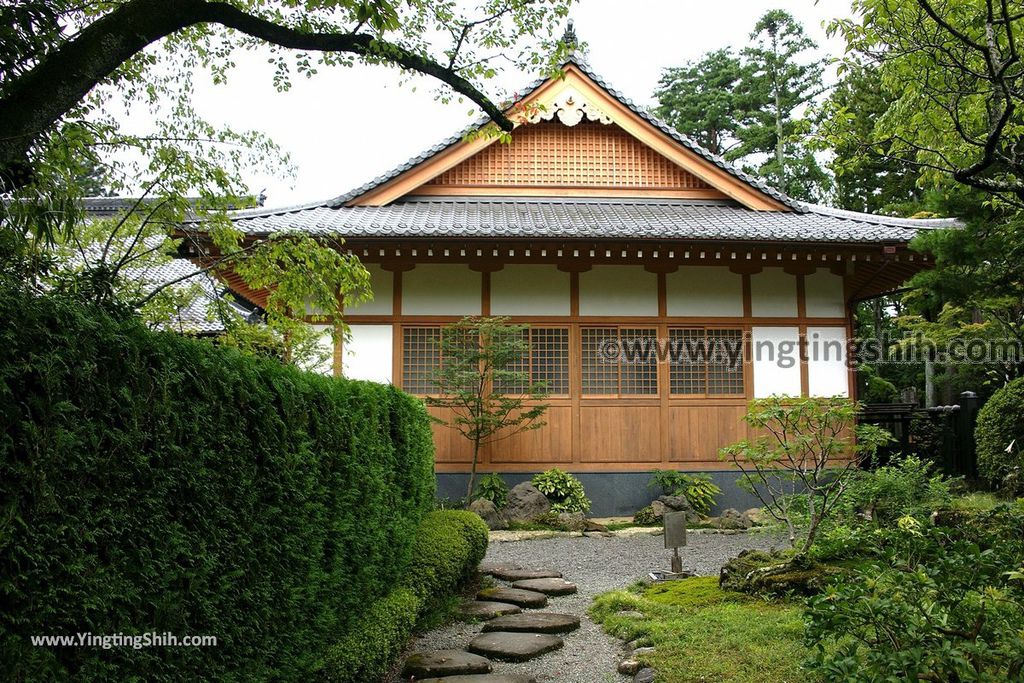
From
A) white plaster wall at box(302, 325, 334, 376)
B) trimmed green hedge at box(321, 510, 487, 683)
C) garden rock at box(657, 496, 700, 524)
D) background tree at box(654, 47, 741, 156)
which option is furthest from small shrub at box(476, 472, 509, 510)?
background tree at box(654, 47, 741, 156)

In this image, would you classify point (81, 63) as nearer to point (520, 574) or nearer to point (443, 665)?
point (443, 665)

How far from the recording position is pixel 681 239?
34.4 feet

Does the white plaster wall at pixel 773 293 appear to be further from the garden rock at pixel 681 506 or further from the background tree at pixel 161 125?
the background tree at pixel 161 125

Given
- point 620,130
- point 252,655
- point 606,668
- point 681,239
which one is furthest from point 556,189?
point 252,655

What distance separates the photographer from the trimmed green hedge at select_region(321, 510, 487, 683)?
4137 millimetres

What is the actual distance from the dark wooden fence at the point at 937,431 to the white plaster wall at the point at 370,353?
7.30 m

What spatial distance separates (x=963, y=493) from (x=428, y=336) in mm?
7589

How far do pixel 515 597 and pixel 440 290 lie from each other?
20.1 ft

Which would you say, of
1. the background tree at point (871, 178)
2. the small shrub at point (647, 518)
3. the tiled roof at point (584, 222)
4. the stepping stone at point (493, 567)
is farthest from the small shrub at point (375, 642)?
the background tree at point (871, 178)

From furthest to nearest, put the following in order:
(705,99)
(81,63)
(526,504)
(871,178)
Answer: (705,99)
(871,178)
(526,504)
(81,63)

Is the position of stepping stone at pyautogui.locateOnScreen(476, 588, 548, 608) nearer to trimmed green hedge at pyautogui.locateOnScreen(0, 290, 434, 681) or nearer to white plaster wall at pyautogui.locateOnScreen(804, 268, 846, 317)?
trimmed green hedge at pyautogui.locateOnScreen(0, 290, 434, 681)

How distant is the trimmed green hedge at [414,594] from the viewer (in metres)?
4.14

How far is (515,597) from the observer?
6.48 meters

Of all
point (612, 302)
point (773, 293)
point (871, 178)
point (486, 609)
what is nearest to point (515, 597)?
point (486, 609)
